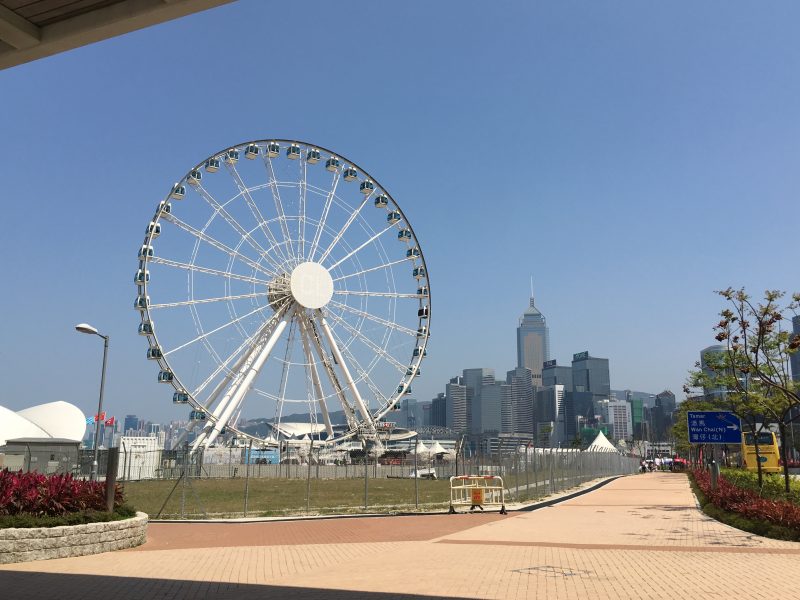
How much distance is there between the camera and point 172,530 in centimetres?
1852

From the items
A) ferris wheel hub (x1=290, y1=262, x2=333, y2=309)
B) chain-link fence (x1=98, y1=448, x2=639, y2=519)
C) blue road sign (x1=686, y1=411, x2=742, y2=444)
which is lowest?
chain-link fence (x1=98, y1=448, x2=639, y2=519)

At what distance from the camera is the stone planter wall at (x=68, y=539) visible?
1305 centimetres

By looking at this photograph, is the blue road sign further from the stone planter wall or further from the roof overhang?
the roof overhang

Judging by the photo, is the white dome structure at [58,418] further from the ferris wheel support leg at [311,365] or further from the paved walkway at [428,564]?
the paved walkway at [428,564]

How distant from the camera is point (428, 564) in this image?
12352 mm

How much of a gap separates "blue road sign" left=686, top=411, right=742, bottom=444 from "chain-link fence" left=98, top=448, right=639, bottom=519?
6733 mm

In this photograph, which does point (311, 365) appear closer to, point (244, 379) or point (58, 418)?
point (244, 379)

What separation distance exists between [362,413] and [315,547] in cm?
3342

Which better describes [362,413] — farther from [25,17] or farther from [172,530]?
[25,17]

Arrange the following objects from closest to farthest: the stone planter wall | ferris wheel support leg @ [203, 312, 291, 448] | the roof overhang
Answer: the roof overhang < the stone planter wall < ferris wheel support leg @ [203, 312, 291, 448]

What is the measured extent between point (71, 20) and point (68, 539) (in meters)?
10.1

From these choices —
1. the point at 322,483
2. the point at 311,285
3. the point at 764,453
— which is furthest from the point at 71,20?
the point at 764,453

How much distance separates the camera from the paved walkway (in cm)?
1007

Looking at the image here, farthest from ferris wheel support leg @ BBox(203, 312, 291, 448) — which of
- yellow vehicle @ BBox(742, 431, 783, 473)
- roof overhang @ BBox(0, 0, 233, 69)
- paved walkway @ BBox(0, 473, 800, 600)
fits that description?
roof overhang @ BBox(0, 0, 233, 69)
